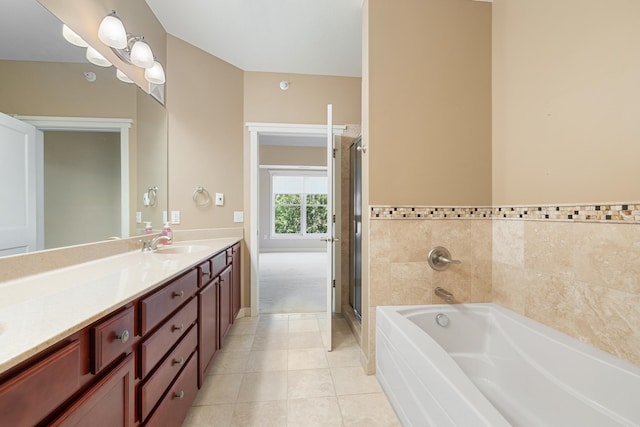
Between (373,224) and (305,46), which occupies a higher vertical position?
(305,46)

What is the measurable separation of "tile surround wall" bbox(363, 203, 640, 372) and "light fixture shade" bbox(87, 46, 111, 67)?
185 cm

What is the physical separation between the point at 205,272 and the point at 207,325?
13.5 inches

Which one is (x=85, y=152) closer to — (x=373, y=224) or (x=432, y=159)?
(x=373, y=224)

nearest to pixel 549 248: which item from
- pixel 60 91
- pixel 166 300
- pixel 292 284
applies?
pixel 166 300

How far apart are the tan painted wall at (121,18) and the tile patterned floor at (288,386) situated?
2.11 metres

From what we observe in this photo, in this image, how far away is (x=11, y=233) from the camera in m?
0.96

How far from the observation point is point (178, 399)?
1.14 metres

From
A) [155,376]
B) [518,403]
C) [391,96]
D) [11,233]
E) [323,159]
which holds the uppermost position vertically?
[323,159]

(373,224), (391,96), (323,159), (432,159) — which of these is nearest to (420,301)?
(373,224)

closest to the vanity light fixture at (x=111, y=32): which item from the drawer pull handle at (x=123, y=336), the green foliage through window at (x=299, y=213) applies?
the drawer pull handle at (x=123, y=336)

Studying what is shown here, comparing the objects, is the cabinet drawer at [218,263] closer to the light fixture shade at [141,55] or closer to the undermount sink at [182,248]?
the undermount sink at [182,248]

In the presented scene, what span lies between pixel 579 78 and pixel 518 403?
5.44 ft

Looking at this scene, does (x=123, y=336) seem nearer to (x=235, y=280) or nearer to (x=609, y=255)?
(x=235, y=280)

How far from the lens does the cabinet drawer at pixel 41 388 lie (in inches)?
18.4
